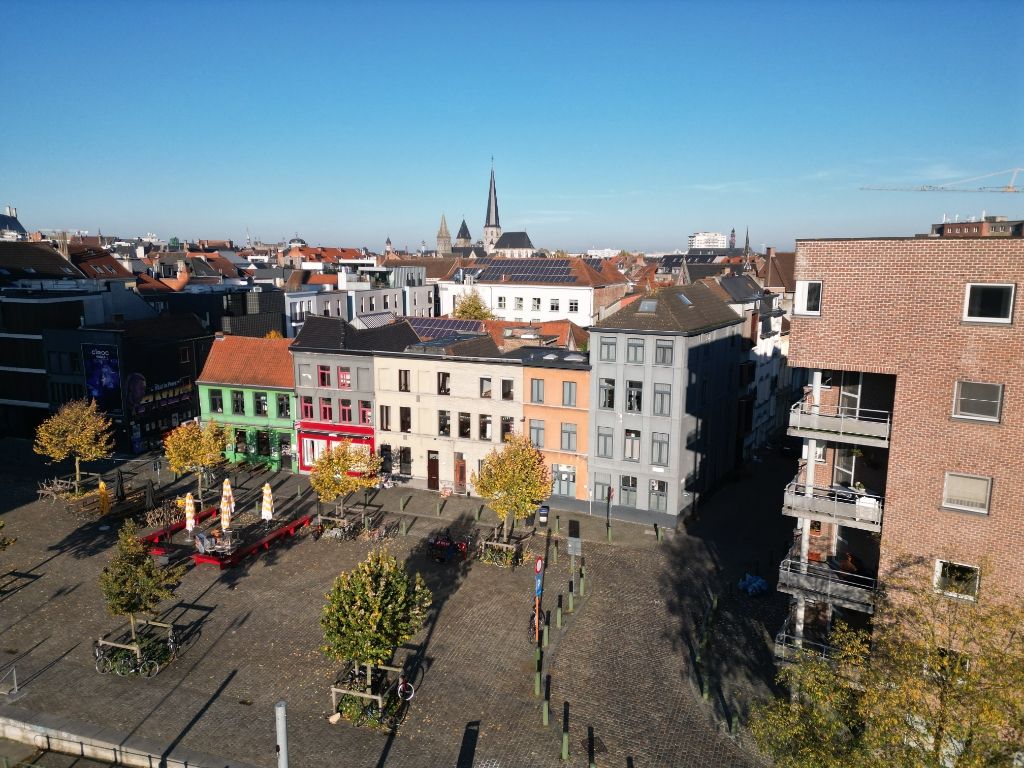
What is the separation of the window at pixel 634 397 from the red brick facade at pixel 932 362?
19.6 m

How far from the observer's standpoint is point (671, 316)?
4038cm

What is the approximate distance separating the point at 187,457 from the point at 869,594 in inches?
1499

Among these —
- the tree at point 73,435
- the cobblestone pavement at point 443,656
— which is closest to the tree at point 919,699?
the cobblestone pavement at point 443,656

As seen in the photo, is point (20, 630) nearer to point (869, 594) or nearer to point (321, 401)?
point (321, 401)

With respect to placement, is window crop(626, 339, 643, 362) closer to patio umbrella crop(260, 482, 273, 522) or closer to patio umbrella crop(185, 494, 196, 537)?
patio umbrella crop(260, 482, 273, 522)

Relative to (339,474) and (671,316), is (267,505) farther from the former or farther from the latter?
(671,316)

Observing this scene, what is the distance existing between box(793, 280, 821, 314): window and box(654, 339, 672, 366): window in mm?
18332

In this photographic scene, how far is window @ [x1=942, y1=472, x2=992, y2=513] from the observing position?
1956cm

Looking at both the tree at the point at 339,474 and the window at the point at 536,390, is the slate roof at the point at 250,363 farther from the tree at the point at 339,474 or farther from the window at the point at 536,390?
the window at the point at 536,390

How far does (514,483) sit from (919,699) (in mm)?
22829

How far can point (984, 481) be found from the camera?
769 inches

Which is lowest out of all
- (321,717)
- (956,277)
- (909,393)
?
(321,717)

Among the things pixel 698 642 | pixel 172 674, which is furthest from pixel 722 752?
pixel 172 674

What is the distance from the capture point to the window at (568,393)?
4312 cm
